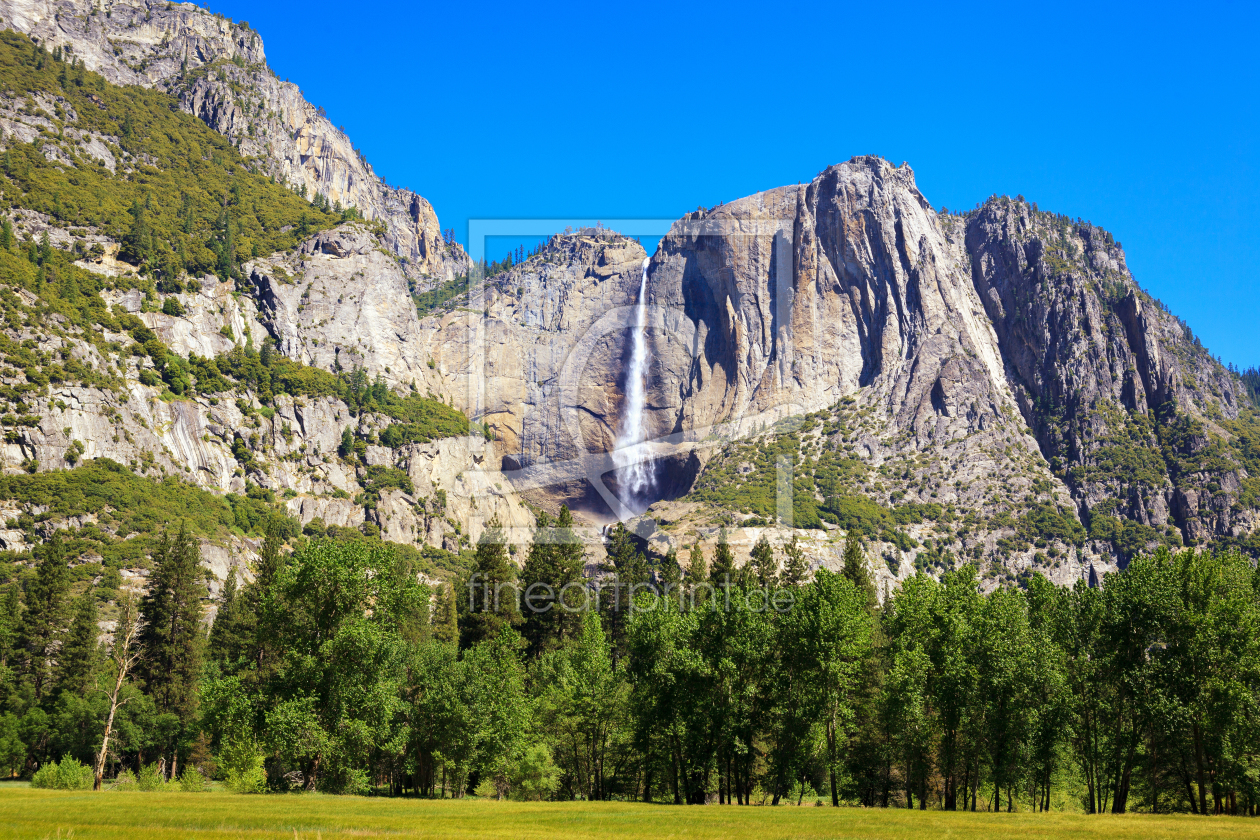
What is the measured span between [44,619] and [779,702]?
6268 centimetres

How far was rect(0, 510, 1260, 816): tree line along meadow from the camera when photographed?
41406 mm

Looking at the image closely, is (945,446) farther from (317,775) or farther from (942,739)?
(317,775)

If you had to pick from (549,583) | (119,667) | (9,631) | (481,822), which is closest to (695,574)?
(549,583)

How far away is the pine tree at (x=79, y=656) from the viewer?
70438 millimetres

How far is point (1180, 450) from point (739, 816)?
178 metres

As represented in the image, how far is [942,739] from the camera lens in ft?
153

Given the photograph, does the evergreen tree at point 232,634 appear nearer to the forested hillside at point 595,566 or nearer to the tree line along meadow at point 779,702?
the forested hillside at point 595,566

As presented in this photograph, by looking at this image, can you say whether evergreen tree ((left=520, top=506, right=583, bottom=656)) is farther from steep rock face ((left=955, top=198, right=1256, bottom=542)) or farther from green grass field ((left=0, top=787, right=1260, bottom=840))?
steep rock face ((left=955, top=198, right=1256, bottom=542))

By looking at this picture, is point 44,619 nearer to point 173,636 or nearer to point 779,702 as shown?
point 173,636

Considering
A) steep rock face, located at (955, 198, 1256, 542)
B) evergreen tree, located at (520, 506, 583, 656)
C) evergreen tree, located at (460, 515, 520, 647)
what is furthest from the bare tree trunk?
steep rock face, located at (955, 198, 1256, 542)

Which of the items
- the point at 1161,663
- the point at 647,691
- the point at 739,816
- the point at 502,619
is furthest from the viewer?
the point at 502,619

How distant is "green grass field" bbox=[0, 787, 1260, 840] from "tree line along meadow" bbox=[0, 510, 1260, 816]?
18.9ft

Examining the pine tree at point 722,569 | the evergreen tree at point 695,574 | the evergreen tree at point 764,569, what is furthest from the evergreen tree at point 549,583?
the evergreen tree at point 764,569

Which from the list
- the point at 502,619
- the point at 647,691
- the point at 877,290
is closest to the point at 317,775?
the point at 647,691
